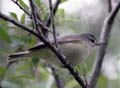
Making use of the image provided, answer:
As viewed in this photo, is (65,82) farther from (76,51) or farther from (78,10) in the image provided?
(78,10)

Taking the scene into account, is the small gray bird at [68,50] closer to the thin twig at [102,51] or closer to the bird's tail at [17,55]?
the bird's tail at [17,55]

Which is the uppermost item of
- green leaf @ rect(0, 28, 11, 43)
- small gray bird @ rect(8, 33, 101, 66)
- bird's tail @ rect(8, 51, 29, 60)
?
green leaf @ rect(0, 28, 11, 43)

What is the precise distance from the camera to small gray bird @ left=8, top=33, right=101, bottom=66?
3.05 metres

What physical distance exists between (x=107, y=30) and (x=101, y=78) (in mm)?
484

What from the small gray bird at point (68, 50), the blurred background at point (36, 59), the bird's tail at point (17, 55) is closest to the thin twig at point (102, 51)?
the blurred background at point (36, 59)

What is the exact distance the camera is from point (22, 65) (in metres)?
3.22

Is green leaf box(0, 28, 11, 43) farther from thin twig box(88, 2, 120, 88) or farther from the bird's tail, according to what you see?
thin twig box(88, 2, 120, 88)

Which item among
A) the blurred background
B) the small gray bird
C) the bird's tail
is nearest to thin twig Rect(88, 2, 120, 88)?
the blurred background

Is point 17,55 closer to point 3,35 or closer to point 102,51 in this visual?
point 3,35

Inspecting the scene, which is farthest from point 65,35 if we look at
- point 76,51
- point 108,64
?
point 108,64

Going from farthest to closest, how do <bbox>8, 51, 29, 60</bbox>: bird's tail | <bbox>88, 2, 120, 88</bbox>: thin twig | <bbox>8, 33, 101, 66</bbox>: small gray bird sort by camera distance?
1. <bbox>8, 33, 101, 66</bbox>: small gray bird
2. <bbox>8, 51, 29, 60</bbox>: bird's tail
3. <bbox>88, 2, 120, 88</bbox>: thin twig

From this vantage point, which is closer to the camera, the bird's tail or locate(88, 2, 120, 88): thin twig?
locate(88, 2, 120, 88): thin twig

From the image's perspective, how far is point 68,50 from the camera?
3.31 meters

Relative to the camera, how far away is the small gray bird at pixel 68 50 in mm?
3047
